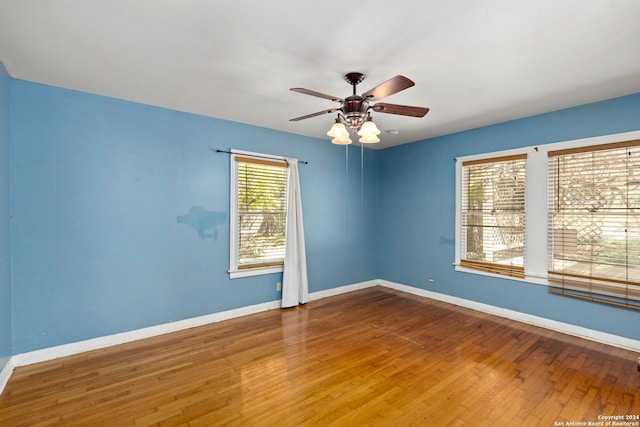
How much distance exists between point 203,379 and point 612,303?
4155 millimetres

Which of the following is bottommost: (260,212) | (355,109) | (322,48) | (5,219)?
(5,219)

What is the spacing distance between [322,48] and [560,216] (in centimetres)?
337

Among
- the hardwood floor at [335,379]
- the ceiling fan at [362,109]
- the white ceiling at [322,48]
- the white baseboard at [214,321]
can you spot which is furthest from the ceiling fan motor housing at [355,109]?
the white baseboard at [214,321]

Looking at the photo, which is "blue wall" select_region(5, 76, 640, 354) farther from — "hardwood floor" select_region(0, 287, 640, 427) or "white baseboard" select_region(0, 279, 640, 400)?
"hardwood floor" select_region(0, 287, 640, 427)

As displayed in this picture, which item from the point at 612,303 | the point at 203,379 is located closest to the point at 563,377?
the point at 612,303

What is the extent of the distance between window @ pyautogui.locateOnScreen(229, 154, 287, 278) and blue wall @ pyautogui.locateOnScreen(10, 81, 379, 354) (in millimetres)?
129

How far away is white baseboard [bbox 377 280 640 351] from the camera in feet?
10.3

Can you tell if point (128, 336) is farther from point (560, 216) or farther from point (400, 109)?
point (560, 216)

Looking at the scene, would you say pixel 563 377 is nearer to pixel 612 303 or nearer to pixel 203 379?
pixel 612 303

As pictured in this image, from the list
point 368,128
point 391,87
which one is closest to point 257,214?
point 368,128

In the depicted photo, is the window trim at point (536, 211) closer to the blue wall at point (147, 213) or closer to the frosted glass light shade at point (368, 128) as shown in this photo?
the blue wall at point (147, 213)

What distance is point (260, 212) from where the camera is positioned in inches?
167

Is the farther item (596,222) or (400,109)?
(596,222)

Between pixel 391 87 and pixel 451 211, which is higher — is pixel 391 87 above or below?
above
